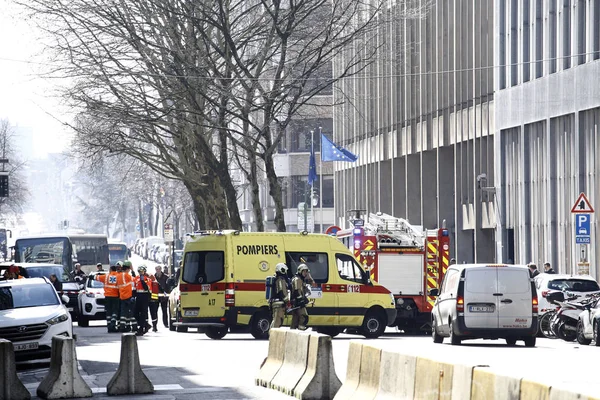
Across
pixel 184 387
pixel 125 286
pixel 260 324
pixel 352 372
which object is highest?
pixel 125 286

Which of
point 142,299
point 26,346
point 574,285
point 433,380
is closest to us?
point 433,380

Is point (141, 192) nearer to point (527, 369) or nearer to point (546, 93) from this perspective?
point (546, 93)

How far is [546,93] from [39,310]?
27.1 metres

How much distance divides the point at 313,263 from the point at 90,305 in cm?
1282

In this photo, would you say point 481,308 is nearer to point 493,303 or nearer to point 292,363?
point 493,303

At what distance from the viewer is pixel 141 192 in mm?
119625

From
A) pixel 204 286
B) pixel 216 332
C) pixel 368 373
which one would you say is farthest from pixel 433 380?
pixel 216 332

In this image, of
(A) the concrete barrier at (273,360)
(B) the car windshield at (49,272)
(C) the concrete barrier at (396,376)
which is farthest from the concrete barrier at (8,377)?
(B) the car windshield at (49,272)

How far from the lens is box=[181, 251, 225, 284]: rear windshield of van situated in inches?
1192

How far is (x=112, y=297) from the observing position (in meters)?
34.3

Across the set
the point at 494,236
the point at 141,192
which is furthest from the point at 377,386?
the point at 141,192

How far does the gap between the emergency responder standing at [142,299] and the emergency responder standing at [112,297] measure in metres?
0.54

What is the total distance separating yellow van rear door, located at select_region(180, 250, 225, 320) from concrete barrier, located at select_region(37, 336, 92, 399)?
13.3m

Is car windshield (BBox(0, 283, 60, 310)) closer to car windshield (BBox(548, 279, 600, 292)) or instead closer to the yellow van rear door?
the yellow van rear door
